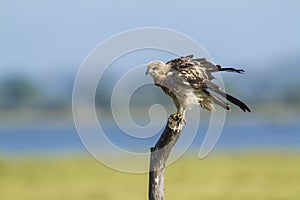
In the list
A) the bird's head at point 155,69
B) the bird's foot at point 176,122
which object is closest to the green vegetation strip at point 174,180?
the bird's foot at point 176,122

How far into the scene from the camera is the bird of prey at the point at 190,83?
866 centimetres

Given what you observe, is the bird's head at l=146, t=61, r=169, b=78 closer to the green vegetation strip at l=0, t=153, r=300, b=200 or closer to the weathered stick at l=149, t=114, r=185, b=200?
the weathered stick at l=149, t=114, r=185, b=200

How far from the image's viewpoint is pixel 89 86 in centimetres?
843

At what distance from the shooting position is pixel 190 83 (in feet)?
28.5

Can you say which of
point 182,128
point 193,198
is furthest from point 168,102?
point 193,198

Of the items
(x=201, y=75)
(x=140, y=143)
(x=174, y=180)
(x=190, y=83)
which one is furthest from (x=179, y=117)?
(x=140, y=143)

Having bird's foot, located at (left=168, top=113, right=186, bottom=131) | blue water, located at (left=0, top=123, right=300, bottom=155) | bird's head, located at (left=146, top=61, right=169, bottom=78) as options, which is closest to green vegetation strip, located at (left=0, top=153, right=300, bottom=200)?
blue water, located at (left=0, top=123, right=300, bottom=155)

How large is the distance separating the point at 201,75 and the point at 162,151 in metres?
0.87

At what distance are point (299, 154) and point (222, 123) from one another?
82.5 ft

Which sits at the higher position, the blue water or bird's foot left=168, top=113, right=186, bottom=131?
the blue water

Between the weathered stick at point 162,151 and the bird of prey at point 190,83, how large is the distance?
15 centimetres

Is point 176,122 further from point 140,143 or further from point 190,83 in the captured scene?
point 140,143

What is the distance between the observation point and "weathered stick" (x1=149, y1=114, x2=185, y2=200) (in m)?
8.64

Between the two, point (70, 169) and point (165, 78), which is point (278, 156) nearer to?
point (70, 169)
